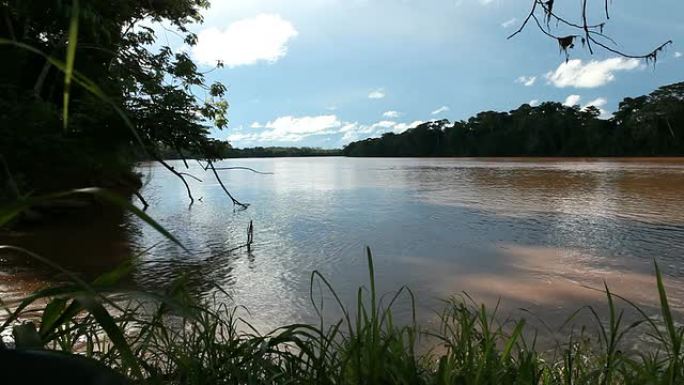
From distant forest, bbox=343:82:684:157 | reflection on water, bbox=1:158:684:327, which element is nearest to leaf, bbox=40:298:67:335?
reflection on water, bbox=1:158:684:327

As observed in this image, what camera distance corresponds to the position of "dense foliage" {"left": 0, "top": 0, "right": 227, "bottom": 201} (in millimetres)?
2711

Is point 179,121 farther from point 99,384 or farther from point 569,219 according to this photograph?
point 569,219

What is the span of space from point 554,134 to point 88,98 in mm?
66237

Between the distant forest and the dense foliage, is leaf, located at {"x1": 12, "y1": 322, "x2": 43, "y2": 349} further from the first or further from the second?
the distant forest

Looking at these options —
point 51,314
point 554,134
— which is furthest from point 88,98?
point 554,134

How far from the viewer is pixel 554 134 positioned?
207ft

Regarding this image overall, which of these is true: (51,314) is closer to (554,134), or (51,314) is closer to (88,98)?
(88,98)

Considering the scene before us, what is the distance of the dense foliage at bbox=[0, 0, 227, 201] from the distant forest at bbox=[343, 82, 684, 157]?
39385 millimetres

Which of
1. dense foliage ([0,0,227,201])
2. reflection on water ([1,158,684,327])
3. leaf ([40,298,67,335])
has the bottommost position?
reflection on water ([1,158,684,327])

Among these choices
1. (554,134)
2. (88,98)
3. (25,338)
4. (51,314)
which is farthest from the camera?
(554,134)

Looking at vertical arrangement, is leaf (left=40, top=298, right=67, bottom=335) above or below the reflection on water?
above

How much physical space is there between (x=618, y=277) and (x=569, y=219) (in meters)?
4.12

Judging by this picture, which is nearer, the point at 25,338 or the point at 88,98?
the point at 25,338

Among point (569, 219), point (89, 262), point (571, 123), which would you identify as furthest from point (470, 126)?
point (89, 262)
